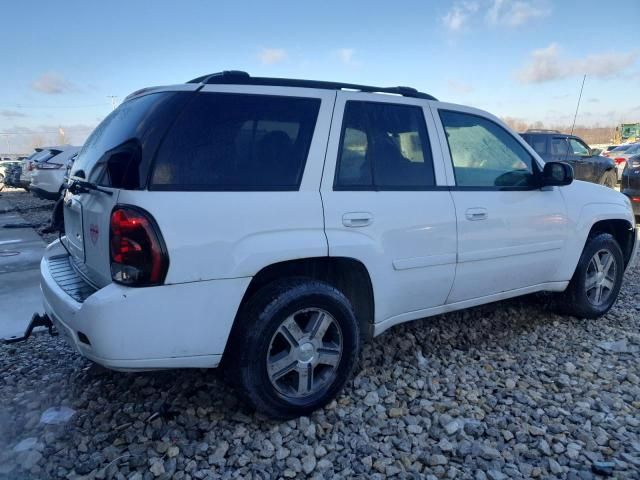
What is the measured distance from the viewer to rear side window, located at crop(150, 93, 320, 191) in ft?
7.52

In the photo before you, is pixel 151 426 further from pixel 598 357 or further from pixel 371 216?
pixel 598 357

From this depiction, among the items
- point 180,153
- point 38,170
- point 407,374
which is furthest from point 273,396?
A: point 38,170

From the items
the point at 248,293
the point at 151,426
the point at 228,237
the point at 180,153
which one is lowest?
the point at 151,426

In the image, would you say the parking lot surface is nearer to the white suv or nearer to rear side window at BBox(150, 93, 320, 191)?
the white suv

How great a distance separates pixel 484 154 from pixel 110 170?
2.58 meters

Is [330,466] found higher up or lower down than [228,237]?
lower down

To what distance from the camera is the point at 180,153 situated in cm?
230

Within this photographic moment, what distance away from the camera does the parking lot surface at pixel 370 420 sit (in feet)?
7.59

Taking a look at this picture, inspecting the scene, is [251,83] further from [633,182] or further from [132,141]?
[633,182]

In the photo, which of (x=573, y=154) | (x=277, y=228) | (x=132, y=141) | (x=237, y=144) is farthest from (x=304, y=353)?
(x=573, y=154)

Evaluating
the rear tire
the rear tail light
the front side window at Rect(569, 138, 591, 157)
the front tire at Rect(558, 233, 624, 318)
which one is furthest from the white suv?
the rear tire

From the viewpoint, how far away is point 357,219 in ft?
8.84

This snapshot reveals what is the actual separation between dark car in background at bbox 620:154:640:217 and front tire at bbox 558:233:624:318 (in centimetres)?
483

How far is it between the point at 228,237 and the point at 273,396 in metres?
0.91
